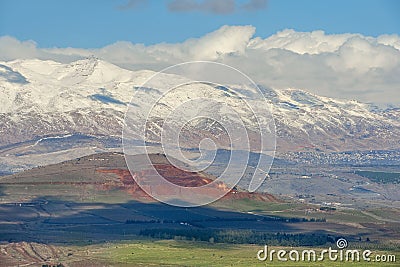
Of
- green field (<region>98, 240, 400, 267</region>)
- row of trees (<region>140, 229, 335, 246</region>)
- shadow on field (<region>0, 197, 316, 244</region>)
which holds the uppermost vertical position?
shadow on field (<region>0, 197, 316, 244</region>)

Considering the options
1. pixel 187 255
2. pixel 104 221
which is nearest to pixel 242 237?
pixel 187 255

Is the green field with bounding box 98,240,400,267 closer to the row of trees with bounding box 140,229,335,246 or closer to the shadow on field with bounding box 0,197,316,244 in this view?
the row of trees with bounding box 140,229,335,246

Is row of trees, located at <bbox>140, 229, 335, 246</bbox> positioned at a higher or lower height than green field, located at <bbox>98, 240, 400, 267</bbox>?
higher

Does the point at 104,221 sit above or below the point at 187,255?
above

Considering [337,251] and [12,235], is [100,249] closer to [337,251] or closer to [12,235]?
[12,235]

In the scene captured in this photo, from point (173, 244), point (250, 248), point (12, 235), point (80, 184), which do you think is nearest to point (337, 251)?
point (250, 248)

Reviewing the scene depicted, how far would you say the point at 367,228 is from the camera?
536 feet

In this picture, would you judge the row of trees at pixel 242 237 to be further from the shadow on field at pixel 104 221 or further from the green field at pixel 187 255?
the green field at pixel 187 255

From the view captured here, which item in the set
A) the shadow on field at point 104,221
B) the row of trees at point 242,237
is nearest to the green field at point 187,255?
the row of trees at point 242,237

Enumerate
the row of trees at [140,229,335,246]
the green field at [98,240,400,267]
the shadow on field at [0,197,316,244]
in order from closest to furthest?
the green field at [98,240,400,267] < the row of trees at [140,229,335,246] < the shadow on field at [0,197,316,244]

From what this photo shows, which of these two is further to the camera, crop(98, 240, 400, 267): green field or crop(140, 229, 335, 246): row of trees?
crop(140, 229, 335, 246): row of trees

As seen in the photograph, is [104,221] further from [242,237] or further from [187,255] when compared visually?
[187,255]

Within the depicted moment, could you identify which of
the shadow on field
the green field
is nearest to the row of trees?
the shadow on field

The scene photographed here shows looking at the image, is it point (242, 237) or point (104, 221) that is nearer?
point (242, 237)
